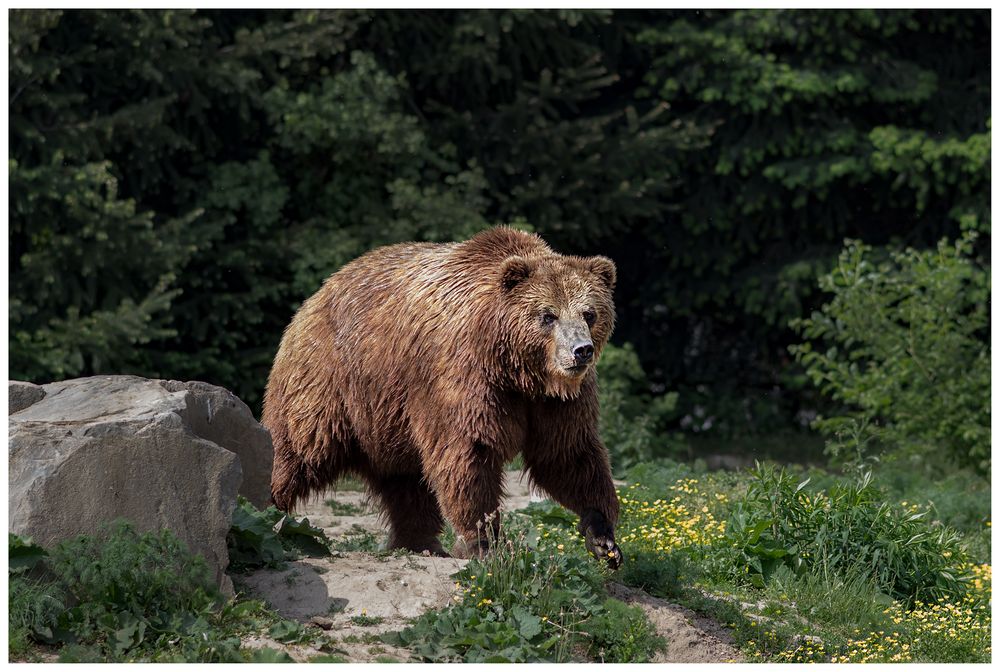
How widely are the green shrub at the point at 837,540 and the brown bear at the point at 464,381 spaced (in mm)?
1210

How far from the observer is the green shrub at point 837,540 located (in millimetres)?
7480

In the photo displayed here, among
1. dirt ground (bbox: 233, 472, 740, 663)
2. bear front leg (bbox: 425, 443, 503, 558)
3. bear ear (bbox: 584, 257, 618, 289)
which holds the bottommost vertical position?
dirt ground (bbox: 233, 472, 740, 663)

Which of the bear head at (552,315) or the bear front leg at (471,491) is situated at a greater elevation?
the bear head at (552,315)

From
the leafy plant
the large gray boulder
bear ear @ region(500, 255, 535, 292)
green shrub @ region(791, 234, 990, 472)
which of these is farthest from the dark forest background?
the large gray boulder

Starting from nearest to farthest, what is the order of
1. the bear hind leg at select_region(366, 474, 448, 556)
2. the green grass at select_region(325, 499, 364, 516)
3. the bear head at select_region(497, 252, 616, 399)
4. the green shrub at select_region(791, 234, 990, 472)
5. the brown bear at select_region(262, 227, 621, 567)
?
the bear head at select_region(497, 252, 616, 399) < the brown bear at select_region(262, 227, 621, 567) < the bear hind leg at select_region(366, 474, 448, 556) < the green grass at select_region(325, 499, 364, 516) < the green shrub at select_region(791, 234, 990, 472)

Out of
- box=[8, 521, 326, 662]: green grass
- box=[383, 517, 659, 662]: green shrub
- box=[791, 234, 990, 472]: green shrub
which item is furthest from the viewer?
box=[791, 234, 990, 472]: green shrub

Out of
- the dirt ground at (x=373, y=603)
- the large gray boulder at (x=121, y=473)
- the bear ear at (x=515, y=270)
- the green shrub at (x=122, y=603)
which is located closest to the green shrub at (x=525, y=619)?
the dirt ground at (x=373, y=603)

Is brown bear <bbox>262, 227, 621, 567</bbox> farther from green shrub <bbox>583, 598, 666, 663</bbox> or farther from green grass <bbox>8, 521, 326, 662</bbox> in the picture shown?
green grass <bbox>8, 521, 326, 662</bbox>

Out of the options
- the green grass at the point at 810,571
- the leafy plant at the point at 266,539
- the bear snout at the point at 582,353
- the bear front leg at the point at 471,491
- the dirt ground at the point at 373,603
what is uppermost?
the bear snout at the point at 582,353

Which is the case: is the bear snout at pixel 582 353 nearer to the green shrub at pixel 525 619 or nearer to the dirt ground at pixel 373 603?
the green shrub at pixel 525 619

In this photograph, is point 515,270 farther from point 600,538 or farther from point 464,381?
point 600,538

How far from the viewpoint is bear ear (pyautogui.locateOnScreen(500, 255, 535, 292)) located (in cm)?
656

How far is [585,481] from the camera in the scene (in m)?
6.76

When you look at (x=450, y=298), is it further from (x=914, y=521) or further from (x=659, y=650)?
(x=914, y=521)
